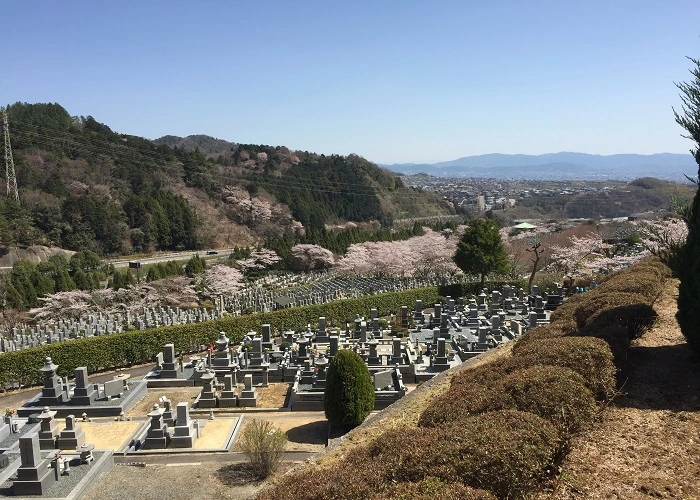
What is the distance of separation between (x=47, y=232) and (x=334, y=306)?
3102cm

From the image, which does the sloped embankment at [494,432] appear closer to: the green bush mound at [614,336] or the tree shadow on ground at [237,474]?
the green bush mound at [614,336]

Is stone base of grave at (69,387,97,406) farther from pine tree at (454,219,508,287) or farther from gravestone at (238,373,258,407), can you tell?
pine tree at (454,219,508,287)

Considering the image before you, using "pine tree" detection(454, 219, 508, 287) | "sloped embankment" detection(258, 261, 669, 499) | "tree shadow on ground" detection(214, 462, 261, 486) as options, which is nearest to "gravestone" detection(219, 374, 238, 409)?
"tree shadow on ground" detection(214, 462, 261, 486)

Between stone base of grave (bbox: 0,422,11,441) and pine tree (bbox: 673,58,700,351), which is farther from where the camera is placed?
stone base of grave (bbox: 0,422,11,441)

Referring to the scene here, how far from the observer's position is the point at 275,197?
7119 cm

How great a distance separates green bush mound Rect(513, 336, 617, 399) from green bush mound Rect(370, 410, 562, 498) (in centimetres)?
161

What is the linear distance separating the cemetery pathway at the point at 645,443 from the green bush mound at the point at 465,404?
1.06 m

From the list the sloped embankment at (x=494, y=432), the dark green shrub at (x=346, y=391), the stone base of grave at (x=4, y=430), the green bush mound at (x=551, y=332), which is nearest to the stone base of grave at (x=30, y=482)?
the stone base of grave at (x=4, y=430)

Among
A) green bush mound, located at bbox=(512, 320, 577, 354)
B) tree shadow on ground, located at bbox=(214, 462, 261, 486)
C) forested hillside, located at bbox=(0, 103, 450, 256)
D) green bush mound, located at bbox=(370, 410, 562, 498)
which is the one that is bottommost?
tree shadow on ground, located at bbox=(214, 462, 261, 486)

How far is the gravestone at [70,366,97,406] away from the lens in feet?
56.2

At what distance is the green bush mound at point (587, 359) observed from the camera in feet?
22.3

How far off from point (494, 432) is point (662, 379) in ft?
15.9

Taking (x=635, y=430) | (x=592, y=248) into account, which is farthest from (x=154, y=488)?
(x=592, y=248)

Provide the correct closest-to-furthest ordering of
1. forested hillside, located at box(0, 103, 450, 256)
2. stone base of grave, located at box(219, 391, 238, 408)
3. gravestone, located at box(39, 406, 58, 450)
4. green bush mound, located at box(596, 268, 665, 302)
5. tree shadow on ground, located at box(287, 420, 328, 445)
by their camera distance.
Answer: green bush mound, located at box(596, 268, 665, 302), gravestone, located at box(39, 406, 58, 450), tree shadow on ground, located at box(287, 420, 328, 445), stone base of grave, located at box(219, 391, 238, 408), forested hillside, located at box(0, 103, 450, 256)
